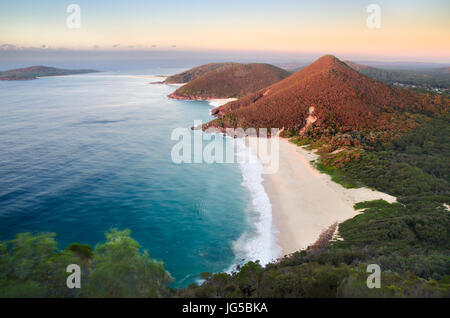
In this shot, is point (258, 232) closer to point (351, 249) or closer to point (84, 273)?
point (351, 249)

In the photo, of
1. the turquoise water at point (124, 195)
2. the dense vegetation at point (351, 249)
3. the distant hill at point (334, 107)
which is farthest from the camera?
the distant hill at point (334, 107)

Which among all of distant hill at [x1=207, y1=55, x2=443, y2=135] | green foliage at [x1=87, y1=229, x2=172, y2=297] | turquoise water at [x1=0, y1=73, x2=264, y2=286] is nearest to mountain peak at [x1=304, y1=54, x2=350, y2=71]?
distant hill at [x1=207, y1=55, x2=443, y2=135]

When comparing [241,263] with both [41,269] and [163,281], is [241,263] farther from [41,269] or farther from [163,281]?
[41,269]

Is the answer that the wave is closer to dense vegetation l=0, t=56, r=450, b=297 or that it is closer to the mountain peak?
dense vegetation l=0, t=56, r=450, b=297

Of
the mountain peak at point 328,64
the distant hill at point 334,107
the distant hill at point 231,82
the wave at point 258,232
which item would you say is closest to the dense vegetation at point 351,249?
the distant hill at point 334,107

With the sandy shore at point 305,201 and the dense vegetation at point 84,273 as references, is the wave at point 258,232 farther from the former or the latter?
the dense vegetation at point 84,273

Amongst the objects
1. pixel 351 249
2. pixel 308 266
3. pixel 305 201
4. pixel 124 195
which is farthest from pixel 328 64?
pixel 308 266
